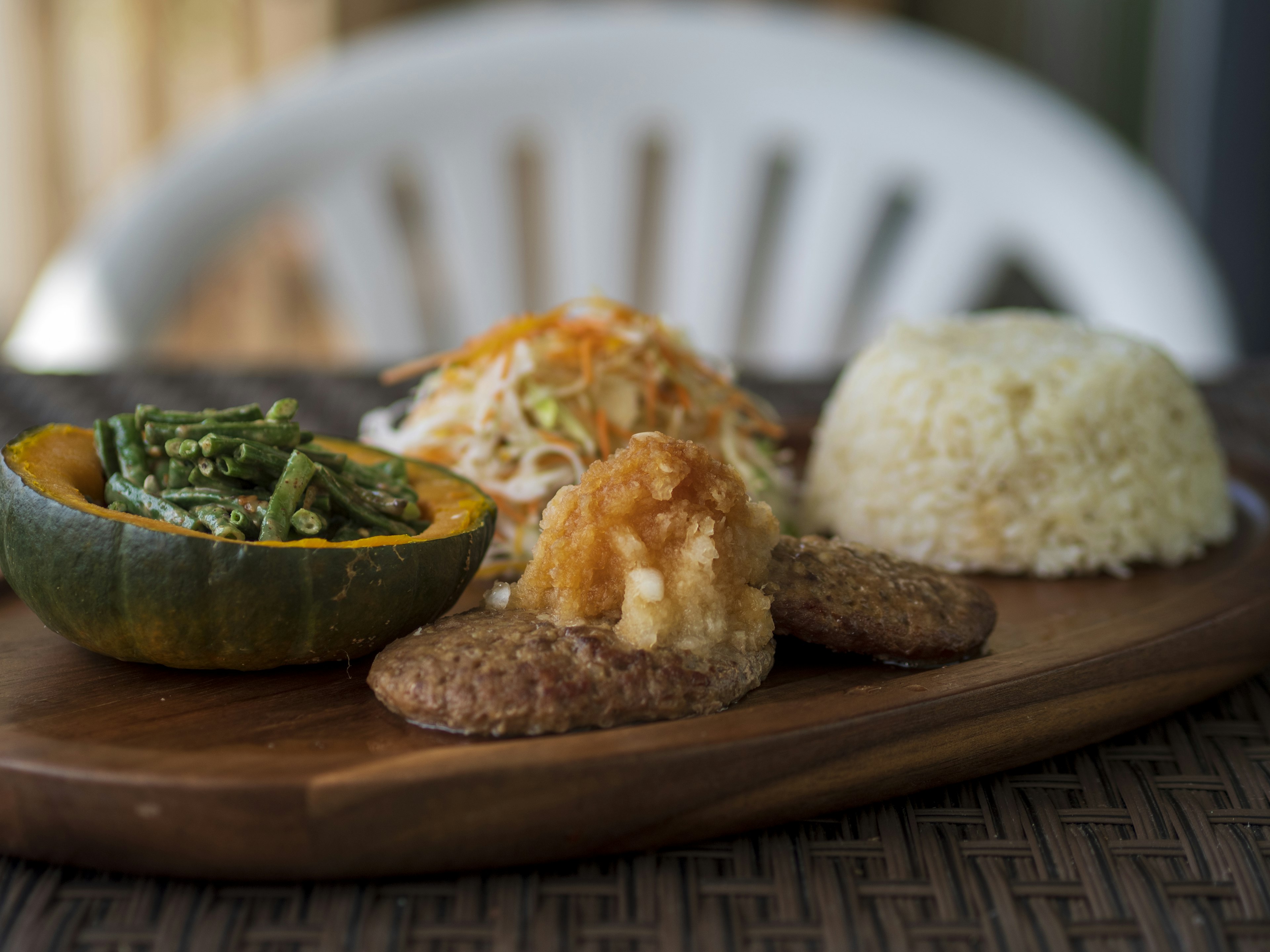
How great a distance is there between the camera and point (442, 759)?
120cm

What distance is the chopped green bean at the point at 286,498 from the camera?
147 cm

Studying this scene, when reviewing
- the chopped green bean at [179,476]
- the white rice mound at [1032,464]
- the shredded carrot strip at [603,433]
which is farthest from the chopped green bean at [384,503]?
the white rice mound at [1032,464]

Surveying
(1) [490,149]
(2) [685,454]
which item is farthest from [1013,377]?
(1) [490,149]

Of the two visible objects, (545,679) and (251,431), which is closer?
(545,679)

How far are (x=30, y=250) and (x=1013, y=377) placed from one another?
5400 mm

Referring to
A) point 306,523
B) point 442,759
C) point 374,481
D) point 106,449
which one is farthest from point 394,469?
point 442,759

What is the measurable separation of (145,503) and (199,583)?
0.20 meters

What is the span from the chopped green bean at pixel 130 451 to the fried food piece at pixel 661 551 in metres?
0.57

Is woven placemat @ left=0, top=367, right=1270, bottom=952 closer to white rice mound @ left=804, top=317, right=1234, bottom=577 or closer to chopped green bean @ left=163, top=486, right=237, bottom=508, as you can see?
chopped green bean @ left=163, top=486, right=237, bottom=508

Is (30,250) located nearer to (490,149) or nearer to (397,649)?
(490,149)

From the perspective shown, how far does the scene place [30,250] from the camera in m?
5.89

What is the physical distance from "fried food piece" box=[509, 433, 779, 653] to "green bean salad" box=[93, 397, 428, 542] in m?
0.26

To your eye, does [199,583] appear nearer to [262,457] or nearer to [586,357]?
[262,457]

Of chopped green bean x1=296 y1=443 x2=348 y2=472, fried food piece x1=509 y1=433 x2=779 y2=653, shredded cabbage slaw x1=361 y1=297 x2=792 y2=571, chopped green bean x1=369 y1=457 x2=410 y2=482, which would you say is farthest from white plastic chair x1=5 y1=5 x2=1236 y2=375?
fried food piece x1=509 y1=433 x2=779 y2=653
